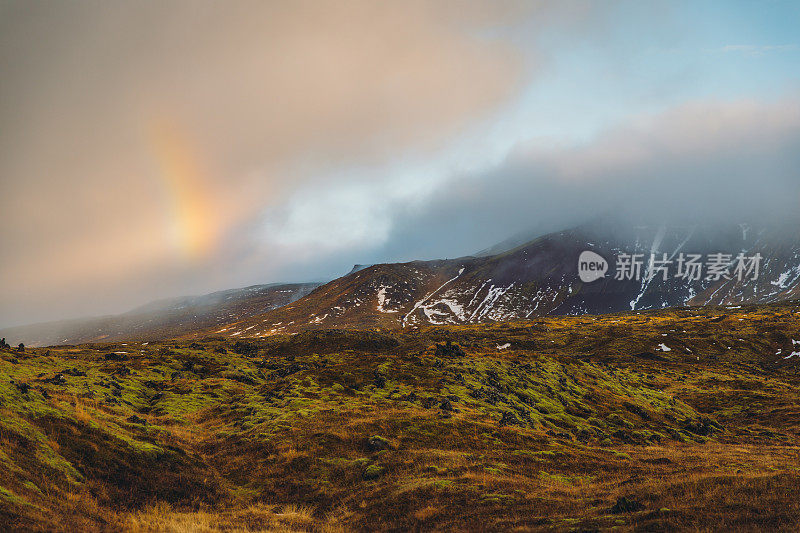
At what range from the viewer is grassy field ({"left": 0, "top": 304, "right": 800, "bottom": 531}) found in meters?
18.9

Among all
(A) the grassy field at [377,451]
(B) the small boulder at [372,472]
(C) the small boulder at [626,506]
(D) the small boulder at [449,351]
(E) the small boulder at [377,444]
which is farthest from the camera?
(D) the small boulder at [449,351]

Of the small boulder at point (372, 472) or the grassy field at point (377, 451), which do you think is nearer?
the grassy field at point (377, 451)

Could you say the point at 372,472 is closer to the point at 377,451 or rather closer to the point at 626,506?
the point at 377,451

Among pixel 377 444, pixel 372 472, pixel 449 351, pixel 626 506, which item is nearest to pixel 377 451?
pixel 377 444

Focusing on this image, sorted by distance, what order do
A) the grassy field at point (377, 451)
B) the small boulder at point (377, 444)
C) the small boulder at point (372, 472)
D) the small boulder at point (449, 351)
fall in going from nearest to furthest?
the grassy field at point (377, 451), the small boulder at point (372, 472), the small boulder at point (377, 444), the small boulder at point (449, 351)

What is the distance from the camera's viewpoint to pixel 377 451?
32.3 metres

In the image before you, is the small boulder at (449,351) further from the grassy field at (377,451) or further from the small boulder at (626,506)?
the small boulder at (626,506)

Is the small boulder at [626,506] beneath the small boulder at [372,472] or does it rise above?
above

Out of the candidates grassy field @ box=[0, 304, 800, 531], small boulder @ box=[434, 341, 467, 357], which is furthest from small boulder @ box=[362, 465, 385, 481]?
small boulder @ box=[434, 341, 467, 357]

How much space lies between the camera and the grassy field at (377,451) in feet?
61.9

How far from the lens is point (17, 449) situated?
66.0ft

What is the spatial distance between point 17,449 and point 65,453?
247 cm

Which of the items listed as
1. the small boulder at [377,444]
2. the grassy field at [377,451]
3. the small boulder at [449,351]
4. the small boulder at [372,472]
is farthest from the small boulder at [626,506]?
the small boulder at [449,351]

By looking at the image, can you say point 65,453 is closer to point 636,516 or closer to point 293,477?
point 293,477
